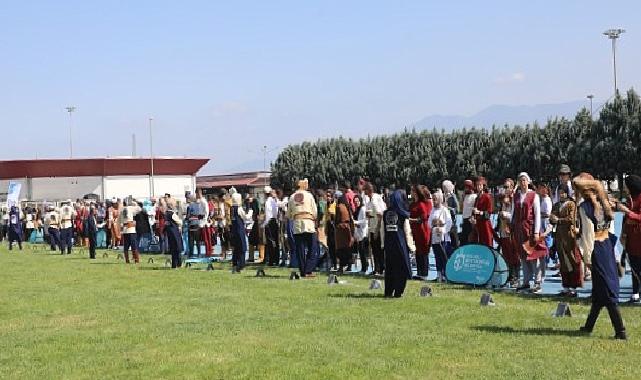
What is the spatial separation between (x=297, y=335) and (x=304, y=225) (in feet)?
24.3

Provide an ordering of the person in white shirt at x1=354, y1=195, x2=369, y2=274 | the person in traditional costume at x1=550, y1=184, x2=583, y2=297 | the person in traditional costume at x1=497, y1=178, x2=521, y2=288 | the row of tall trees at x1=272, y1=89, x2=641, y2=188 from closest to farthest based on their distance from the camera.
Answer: the person in traditional costume at x1=550, y1=184, x2=583, y2=297
the person in traditional costume at x1=497, y1=178, x2=521, y2=288
the person in white shirt at x1=354, y1=195, x2=369, y2=274
the row of tall trees at x1=272, y1=89, x2=641, y2=188

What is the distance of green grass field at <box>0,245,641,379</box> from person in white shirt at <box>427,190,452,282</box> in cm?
131

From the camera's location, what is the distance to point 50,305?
584 inches

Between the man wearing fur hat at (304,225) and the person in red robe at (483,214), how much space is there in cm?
338

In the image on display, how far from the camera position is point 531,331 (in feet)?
34.4

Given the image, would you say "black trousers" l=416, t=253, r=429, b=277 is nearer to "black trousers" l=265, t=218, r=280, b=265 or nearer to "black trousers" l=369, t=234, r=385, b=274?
"black trousers" l=369, t=234, r=385, b=274

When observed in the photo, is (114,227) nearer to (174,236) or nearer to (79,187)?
(174,236)

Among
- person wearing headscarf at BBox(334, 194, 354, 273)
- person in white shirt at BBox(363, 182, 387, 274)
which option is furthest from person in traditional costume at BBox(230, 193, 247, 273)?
person in white shirt at BBox(363, 182, 387, 274)

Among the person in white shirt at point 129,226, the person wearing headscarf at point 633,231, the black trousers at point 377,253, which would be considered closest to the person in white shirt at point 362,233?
the black trousers at point 377,253

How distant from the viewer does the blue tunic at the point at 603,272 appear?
9.80 meters

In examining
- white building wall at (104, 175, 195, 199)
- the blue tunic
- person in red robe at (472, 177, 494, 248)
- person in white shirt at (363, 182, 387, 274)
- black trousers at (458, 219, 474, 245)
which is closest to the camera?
the blue tunic

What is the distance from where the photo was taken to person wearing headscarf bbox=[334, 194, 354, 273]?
1961 cm

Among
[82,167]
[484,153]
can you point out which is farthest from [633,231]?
[82,167]

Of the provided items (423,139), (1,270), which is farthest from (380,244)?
(423,139)
